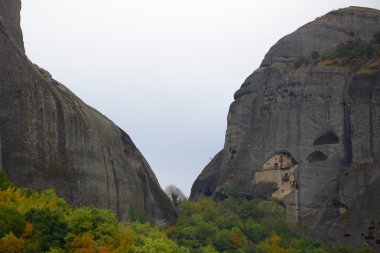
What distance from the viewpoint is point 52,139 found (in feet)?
169

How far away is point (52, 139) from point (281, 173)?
24.3 metres

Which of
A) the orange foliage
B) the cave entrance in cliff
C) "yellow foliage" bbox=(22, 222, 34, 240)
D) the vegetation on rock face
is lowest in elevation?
the orange foliage

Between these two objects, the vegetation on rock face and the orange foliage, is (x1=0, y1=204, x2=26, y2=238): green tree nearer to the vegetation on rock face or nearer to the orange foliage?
the orange foliage

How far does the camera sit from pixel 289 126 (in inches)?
2788

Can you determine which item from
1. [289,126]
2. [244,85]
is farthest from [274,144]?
[244,85]

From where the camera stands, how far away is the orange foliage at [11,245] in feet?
120

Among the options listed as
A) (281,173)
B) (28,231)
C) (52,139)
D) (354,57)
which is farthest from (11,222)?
(354,57)

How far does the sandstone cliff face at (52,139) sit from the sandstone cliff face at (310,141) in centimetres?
1558

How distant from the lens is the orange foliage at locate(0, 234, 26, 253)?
1435 inches

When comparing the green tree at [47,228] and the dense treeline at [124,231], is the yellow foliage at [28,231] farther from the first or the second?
the green tree at [47,228]

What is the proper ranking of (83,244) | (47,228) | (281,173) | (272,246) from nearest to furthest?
(83,244) < (47,228) < (272,246) < (281,173)

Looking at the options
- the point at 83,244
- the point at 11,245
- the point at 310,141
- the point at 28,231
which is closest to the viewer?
the point at 11,245

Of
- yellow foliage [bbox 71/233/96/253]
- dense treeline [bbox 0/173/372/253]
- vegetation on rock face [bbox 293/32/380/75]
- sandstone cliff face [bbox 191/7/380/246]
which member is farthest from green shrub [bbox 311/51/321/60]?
yellow foliage [bbox 71/233/96/253]

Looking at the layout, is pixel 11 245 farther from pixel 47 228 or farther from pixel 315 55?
pixel 315 55
